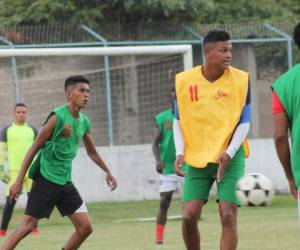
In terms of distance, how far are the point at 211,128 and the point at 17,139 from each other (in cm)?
832

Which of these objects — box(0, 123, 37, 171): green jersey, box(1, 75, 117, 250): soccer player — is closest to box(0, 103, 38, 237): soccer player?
box(0, 123, 37, 171): green jersey

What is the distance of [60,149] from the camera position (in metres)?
11.0

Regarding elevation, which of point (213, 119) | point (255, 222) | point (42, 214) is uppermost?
point (213, 119)

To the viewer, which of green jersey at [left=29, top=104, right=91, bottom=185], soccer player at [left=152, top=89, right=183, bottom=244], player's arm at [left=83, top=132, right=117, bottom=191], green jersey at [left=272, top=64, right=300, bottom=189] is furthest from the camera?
soccer player at [left=152, top=89, right=183, bottom=244]

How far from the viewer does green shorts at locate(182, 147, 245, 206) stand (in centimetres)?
989

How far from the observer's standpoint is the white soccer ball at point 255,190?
20125mm

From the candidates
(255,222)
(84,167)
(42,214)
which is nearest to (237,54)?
(84,167)

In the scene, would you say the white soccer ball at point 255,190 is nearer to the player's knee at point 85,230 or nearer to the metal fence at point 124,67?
the metal fence at point 124,67

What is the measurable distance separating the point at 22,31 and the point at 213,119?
1258cm

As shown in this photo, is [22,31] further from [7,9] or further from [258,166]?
[258,166]

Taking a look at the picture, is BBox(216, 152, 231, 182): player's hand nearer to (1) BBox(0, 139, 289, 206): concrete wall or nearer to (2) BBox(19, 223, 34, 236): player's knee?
(2) BBox(19, 223, 34, 236): player's knee

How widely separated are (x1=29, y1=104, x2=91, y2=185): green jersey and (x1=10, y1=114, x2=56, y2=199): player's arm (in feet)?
0.21

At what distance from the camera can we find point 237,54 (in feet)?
77.1

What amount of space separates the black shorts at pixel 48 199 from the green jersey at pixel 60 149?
7 centimetres
